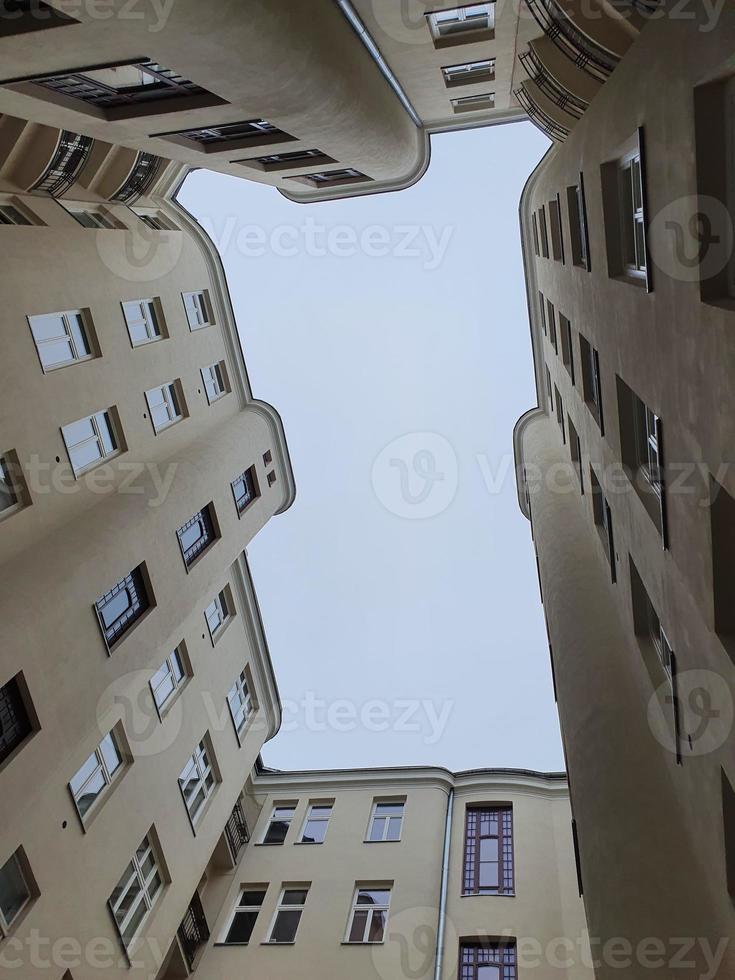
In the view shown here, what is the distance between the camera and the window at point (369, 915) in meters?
21.6

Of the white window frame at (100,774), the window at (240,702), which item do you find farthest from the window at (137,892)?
the window at (240,702)

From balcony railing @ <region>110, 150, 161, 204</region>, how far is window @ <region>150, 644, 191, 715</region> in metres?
14.5

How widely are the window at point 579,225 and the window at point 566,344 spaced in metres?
3.46

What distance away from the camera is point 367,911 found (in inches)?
888

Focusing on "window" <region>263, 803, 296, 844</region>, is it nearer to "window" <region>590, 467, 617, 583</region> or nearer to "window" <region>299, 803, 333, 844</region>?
"window" <region>299, 803, 333, 844</region>

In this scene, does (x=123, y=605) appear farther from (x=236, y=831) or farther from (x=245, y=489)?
(x=236, y=831)

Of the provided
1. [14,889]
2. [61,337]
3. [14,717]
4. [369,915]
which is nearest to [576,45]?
[61,337]

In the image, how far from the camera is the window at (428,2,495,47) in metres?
18.1

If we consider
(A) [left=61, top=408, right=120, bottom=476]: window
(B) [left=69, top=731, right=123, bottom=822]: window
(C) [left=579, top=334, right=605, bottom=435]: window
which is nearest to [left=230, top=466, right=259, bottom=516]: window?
(A) [left=61, top=408, right=120, bottom=476]: window

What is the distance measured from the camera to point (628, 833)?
1187 centimetres

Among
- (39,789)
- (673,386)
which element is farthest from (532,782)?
(673,386)

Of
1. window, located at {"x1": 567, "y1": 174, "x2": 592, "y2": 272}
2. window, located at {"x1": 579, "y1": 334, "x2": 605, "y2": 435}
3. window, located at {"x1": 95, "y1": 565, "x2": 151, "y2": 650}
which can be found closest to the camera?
window, located at {"x1": 567, "y1": 174, "x2": 592, "y2": 272}

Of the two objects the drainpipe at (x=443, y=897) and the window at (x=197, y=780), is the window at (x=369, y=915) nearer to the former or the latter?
the drainpipe at (x=443, y=897)

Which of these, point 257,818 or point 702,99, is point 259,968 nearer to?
point 257,818
